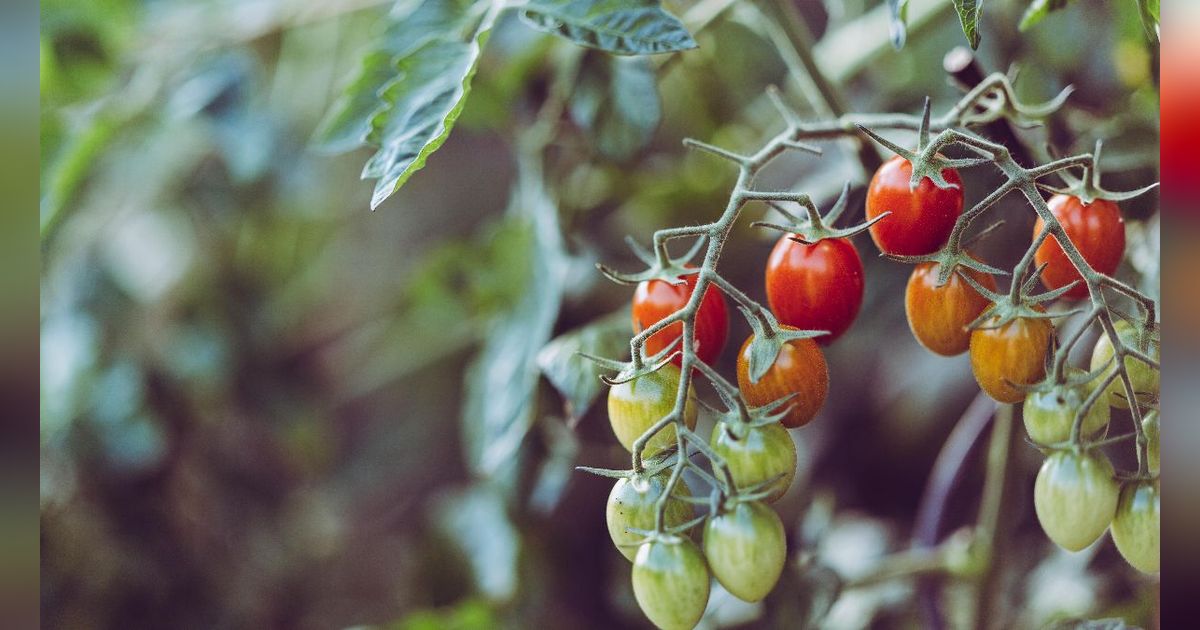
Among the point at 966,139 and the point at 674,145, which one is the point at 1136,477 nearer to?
the point at 966,139

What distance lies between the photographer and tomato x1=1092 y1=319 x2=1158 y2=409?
1.29 feet

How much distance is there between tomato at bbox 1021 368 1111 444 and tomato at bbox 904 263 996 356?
4 cm

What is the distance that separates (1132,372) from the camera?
0.40m

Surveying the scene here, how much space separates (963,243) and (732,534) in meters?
0.17

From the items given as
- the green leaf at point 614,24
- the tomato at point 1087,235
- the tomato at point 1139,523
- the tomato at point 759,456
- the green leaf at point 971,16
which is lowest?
the tomato at point 1139,523

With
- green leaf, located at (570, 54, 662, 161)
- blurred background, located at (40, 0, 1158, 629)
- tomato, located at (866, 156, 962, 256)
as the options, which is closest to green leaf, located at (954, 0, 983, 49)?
tomato, located at (866, 156, 962, 256)

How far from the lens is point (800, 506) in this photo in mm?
934

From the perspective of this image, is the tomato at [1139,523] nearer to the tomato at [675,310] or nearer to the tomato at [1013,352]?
the tomato at [1013,352]

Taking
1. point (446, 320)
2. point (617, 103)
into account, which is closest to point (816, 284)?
point (617, 103)

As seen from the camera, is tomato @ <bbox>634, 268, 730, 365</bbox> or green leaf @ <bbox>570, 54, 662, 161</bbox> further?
green leaf @ <bbox>570, 54, 662, 161</bbox>

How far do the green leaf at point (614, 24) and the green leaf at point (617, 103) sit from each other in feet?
0.62

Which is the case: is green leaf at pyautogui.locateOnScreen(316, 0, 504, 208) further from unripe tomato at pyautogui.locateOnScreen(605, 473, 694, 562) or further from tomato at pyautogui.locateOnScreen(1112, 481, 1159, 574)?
tomato at pyautogui.locateOnScreen(1112, 481, 1159, 574)

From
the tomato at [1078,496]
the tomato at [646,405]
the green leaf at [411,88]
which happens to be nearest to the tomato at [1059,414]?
the tomato at [1078,496]

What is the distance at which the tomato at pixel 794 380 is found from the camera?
16.1 inches
